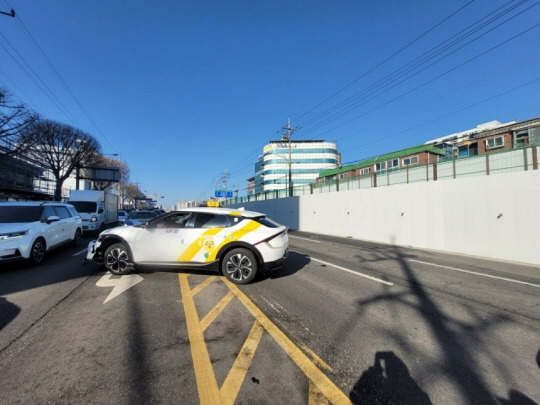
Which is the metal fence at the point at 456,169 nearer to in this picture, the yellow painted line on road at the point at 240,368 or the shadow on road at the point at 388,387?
the shadow on road at the point at 388,387

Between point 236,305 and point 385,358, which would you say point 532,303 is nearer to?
point 385,358

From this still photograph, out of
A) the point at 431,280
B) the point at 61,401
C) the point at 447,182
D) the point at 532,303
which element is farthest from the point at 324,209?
the point at 61,401

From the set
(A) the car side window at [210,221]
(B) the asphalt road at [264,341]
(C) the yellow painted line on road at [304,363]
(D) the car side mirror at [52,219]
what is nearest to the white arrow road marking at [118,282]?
(B) the asphalt road at [264,341]

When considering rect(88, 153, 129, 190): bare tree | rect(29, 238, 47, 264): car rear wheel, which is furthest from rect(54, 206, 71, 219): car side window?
rect(88, 153, 129, 190): bare tree

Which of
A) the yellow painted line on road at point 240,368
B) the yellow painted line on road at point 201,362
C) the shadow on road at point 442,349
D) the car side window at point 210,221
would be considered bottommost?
the shadow on road at point 442,349

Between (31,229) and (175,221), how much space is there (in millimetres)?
4540

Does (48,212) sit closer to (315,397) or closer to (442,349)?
(315,397)

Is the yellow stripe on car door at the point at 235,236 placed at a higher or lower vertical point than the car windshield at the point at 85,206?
lower

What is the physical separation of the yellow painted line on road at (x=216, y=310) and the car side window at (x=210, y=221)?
1568mm

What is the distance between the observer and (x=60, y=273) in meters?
6.93

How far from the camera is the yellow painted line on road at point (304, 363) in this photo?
2.46 meters

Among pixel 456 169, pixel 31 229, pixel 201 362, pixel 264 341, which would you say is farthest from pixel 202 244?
pixel 456 169

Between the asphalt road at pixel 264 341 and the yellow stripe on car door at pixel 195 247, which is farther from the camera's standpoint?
the yellow stripe on car door at pixel 195 247

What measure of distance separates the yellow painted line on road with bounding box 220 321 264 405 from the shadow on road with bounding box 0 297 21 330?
11.0ft
